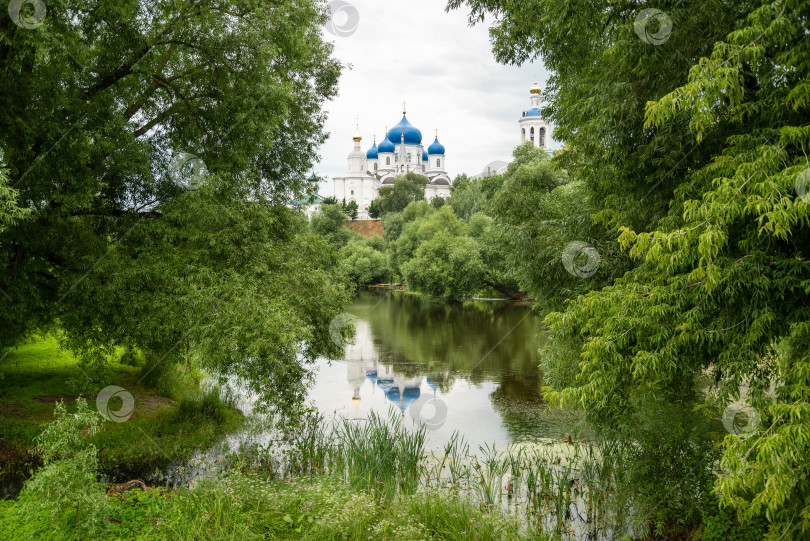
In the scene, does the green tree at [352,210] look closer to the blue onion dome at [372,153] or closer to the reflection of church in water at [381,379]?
the blue onion dome at [372,153]

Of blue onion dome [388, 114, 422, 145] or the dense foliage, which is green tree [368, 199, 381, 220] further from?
the dense foliage

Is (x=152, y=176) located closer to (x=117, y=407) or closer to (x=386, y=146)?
(x=117, y=407)

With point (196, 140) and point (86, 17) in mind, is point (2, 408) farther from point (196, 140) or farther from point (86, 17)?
point (86, 17)

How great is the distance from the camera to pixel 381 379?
1694 cm

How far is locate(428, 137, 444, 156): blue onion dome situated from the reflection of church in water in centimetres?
7449

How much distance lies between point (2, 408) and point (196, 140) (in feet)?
19.4

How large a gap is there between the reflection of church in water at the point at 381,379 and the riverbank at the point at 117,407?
3.61 meters

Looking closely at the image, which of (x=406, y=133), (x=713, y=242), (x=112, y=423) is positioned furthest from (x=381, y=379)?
(x=406, y=133)

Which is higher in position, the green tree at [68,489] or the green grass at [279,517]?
the green tree at [68,489]

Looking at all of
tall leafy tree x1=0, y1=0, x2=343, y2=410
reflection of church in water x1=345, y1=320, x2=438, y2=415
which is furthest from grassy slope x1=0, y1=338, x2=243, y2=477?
reflection of church in water x1=345, y1=320, x2=438, y2=415

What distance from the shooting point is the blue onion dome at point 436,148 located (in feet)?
305

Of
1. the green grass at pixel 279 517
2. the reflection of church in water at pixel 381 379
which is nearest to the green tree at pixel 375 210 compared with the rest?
the reflection of church in water at pixel 381 379

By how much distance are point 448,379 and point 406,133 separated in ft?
251

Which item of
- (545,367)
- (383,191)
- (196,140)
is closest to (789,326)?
(545,367)
